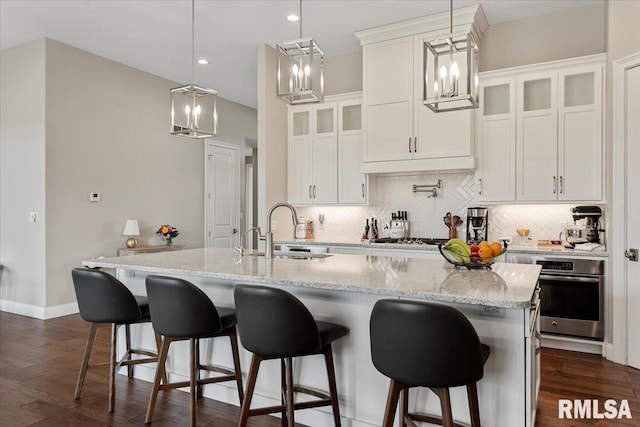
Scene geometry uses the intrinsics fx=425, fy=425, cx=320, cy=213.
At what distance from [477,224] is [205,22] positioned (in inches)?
141

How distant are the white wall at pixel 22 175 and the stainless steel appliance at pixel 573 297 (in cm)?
532

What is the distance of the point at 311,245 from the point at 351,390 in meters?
2.60

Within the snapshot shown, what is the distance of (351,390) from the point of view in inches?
91.7

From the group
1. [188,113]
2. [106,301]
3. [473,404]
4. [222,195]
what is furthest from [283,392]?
[222,195]

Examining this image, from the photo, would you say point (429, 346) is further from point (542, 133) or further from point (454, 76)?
point (542, 133)

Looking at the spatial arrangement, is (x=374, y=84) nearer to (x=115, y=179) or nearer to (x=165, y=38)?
(x=165, y=38)

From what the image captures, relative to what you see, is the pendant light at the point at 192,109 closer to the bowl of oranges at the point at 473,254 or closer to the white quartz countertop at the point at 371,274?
the white quartz countertop at the point at 371,274

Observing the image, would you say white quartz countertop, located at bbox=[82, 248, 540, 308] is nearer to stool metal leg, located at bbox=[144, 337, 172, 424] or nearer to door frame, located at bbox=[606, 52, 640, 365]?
stool metal leg, located at bbox=[144, 337, 172, 424]

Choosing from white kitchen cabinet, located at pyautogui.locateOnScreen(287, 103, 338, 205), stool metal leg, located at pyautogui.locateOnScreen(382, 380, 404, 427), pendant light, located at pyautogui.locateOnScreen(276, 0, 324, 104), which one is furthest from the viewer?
white kitchen cabinet, located at pyautogui.locateOnScreen(287, 103, 338, 205)

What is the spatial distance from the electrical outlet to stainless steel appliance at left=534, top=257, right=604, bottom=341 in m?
2.13

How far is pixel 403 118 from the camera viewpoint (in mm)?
4547

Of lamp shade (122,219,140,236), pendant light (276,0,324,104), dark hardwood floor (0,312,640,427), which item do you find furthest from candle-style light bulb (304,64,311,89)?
lamp shade (122,219,140,236)

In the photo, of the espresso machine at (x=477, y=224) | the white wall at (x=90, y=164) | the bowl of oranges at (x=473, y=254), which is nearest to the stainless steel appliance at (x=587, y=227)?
the espresso machine at (x=477, y=224)

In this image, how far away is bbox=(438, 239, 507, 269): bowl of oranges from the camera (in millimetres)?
2396
